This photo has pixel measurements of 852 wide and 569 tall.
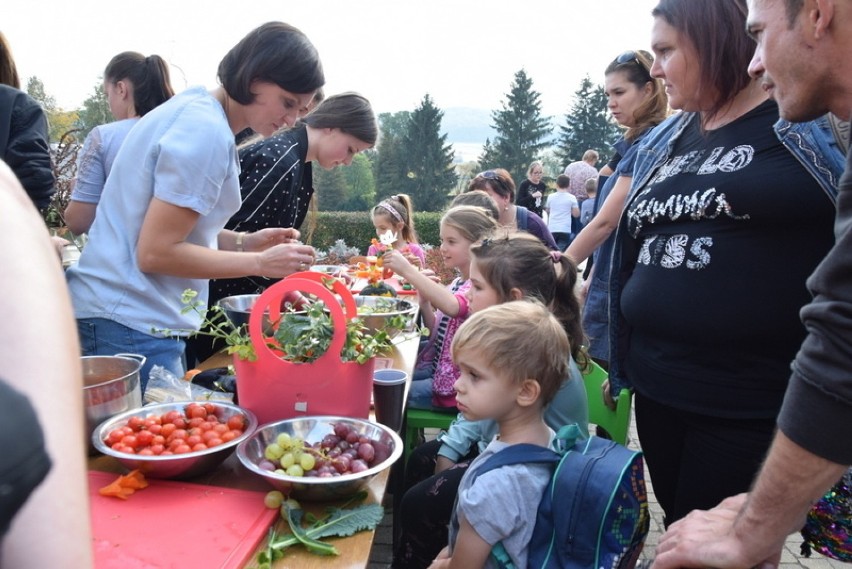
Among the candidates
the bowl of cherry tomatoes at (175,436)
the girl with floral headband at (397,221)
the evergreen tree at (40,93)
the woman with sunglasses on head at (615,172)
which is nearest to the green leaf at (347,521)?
the bowl of cherry tomatoes at (175,436)

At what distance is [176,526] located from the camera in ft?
3.97

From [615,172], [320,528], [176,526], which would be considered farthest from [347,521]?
[615,172]

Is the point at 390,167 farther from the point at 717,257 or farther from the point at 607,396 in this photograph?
the point at 717,257

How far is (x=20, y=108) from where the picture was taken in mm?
2572

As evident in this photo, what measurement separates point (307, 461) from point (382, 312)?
1162 mm

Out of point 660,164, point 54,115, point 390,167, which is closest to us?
point 660,164

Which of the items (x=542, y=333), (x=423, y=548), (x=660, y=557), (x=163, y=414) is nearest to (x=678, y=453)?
(x=542, y=333)

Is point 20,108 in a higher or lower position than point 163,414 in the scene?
higher

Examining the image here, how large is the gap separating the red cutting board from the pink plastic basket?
27cm

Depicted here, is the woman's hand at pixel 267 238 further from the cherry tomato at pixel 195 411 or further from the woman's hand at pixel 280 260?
the cherry tomato at pixel 195 411

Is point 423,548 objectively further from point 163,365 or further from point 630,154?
point 630,154

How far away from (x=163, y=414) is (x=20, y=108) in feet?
5.97

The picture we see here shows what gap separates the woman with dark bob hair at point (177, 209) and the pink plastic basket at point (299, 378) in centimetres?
32

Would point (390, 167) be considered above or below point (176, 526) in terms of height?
above
